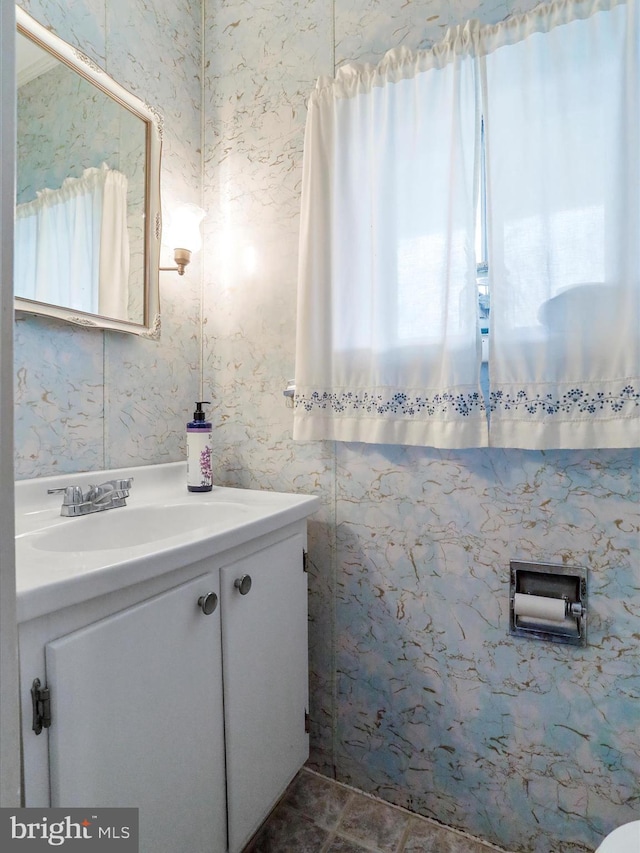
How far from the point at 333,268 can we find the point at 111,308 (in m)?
0.62

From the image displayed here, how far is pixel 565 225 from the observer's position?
3.39ft

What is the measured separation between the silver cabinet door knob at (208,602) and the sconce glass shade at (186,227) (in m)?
1.04

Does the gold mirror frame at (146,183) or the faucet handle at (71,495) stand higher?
the gold mirror frame at (146,183)

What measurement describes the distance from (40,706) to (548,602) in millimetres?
1006

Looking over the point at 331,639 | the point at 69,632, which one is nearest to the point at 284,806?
the point at 331,639

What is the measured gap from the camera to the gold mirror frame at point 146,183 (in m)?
1.08

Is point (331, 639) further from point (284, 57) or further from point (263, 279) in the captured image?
point (284, 57)

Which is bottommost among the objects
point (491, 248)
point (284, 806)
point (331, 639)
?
point (284, 806)

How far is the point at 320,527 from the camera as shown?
4.59ft

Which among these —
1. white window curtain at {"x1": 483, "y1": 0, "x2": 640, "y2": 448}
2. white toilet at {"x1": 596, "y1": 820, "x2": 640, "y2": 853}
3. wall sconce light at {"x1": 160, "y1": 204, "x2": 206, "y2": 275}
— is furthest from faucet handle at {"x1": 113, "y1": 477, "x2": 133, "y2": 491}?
white toilet at {"x1": 596, "y1": 820, "x2": 640, "y2": 853}

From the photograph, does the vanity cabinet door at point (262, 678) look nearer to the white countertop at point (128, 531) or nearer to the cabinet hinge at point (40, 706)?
the white countertop at point (128, 531)

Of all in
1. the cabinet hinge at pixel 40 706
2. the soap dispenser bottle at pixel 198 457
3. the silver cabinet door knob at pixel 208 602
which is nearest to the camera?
the cabinet hinge at pixel 40 706

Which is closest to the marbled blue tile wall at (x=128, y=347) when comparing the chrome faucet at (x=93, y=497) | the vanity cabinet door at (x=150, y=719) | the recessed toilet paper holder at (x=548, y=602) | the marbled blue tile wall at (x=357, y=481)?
the marbled blue tile wall at (x=357, y=481)

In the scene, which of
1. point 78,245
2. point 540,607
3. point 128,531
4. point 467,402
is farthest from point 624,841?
point 78,245
